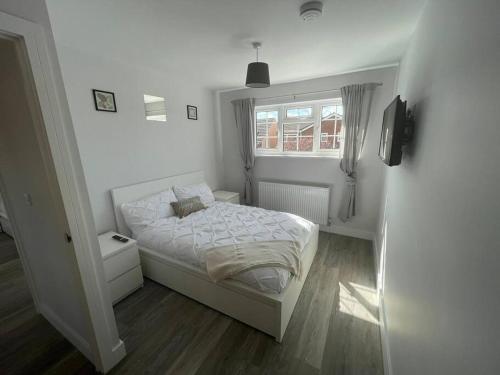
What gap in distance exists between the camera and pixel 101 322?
4.58 ft

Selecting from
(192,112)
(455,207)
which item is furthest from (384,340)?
(192,112)

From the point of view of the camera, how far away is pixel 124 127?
2.62 m

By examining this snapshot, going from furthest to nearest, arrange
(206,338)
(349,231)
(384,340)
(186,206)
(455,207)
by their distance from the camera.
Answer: (349,231)
(186,206)
(206,338)
(384,340)
(455,207)

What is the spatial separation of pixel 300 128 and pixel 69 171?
10.1 feet

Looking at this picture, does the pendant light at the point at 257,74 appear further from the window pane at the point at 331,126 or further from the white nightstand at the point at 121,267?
the white nightstand at the point at 121,267

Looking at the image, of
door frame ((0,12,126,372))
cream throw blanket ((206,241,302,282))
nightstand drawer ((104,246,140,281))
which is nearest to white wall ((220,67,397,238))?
cream throw blanket ((206,241,302,282))

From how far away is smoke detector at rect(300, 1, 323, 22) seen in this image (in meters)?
1.40

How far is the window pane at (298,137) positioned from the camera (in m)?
3.43

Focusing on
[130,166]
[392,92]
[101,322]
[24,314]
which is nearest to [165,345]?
[101,322]

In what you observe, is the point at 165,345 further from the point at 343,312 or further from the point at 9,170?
the point at 9,170

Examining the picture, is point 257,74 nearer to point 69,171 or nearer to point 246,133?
point 69,171

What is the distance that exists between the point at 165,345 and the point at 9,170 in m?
1.75

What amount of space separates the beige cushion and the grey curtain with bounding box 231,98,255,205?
1.24 m

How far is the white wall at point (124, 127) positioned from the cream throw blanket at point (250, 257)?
5.17 feet
